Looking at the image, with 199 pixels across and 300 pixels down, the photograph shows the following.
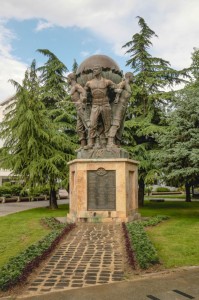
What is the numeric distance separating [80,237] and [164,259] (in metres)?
2.99

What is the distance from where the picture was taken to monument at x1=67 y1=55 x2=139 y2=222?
1162 centimetres

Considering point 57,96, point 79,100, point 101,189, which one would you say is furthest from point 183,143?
point 57,96

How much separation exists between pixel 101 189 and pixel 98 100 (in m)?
3.52

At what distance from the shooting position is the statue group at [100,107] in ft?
40.9

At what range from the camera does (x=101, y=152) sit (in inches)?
484

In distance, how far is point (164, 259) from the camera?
22.5 feet

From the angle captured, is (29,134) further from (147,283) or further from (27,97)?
(147,283)

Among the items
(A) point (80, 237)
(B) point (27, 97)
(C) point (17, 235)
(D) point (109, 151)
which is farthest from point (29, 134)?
(A) point (80, 237)

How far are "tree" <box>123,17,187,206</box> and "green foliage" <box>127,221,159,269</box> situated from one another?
39.4 feet

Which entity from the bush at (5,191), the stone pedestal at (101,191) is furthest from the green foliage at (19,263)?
the bush at (5,191)

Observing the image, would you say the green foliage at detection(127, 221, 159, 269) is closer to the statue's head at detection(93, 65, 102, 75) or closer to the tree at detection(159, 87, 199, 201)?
the tree at detection(159, 87, 199, 201)

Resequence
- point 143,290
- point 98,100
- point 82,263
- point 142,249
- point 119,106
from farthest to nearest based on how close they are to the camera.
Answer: point 119,106 → point 98,100 → point 142,249 → point 82,263 → point 143,290

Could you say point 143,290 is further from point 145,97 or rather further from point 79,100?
point 145,97

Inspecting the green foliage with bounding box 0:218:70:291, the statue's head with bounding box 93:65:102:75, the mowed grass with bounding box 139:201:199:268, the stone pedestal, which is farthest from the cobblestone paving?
the statue's head with bounding box 93:65:102:75
